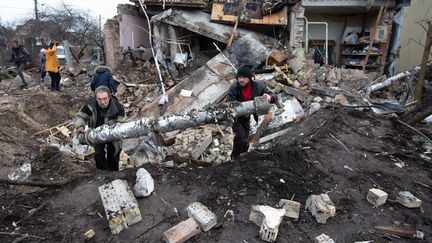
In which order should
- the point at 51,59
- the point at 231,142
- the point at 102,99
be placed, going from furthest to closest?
the point at 51,59, the point at 231,142, the point at 102,99

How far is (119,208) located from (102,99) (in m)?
1.70

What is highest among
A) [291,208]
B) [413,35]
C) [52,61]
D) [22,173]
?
[413,35]

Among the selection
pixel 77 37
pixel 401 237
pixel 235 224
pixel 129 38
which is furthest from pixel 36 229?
pixel 77 37

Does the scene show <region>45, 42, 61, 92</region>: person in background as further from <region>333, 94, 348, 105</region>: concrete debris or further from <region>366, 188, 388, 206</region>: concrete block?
<region>366, 188, 388, 206</region>: concrete block

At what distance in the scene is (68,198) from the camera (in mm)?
2965

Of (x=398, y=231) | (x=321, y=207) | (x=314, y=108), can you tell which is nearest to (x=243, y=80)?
(x=321, y=207)

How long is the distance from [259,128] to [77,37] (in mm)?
22502

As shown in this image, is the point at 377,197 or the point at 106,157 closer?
the point at 377,197


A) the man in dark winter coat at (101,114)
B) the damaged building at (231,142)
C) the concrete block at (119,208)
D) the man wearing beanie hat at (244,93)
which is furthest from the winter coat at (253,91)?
the concrete block at (119,208)

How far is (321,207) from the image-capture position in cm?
274

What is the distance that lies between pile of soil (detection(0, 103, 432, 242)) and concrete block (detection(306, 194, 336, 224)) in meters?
0.06

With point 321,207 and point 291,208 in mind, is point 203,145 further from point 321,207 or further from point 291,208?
point 321,207

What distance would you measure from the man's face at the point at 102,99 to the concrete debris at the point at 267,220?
2261 mm

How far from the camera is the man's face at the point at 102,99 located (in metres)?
3.67
